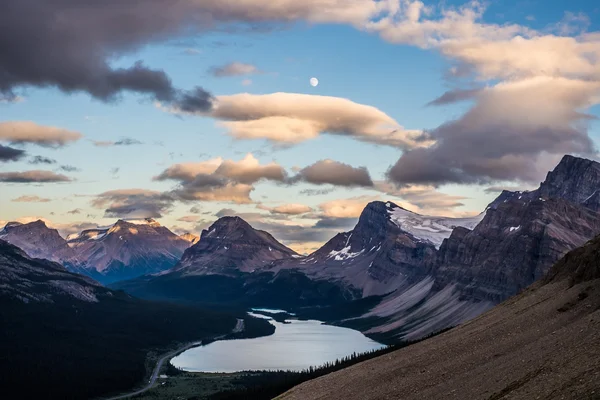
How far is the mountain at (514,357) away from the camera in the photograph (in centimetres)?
9588

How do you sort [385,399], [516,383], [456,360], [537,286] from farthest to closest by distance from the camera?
[537,286]
[456,360]
[385,399]
[516,383]

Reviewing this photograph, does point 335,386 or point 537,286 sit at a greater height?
point 537,286

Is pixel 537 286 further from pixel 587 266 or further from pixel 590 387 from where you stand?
pixel 590 387

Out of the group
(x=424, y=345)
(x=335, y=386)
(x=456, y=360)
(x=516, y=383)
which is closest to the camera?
(x=516, y=383)

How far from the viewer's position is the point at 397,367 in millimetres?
152625

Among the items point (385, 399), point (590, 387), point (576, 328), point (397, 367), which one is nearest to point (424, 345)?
point (397, 367)

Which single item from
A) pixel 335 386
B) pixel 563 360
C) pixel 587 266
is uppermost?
pixel 587 266

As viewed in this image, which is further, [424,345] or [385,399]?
[424,345]

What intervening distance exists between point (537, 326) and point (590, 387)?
5571 cm

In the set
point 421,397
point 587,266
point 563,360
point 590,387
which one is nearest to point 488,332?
point 587,266

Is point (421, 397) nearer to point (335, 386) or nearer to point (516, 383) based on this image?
point (516, 383)

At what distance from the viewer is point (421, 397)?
117625mm

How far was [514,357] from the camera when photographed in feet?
387

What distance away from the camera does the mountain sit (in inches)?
3775
